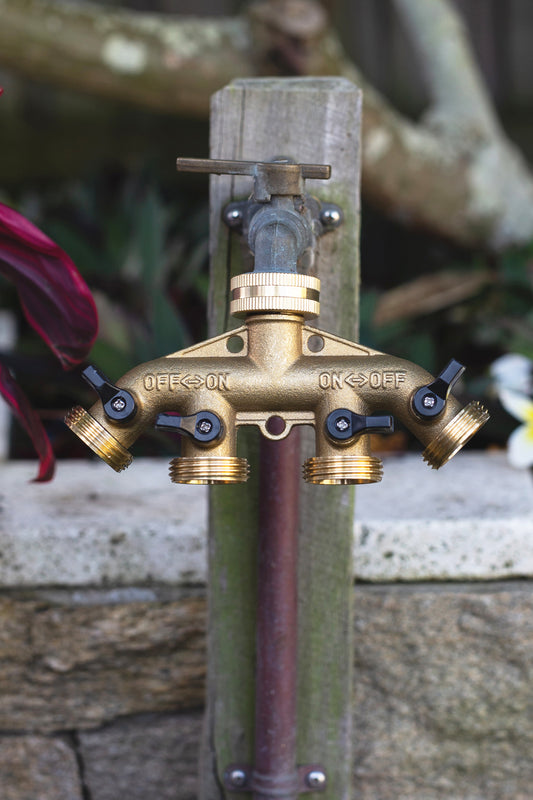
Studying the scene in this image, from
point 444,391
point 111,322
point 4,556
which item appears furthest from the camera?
point 111,322

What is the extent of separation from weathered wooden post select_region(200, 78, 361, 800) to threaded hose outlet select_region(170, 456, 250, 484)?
0.27m

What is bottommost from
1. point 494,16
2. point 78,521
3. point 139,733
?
point 139,733

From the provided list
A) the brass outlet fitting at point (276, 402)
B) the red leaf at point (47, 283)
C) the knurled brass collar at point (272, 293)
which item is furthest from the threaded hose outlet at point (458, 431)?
the red leaf at point (47, 283)

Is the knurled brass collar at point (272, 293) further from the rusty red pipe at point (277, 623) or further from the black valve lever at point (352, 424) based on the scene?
the rusty red pipe at point (277, 623)

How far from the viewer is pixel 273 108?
0.94 metres

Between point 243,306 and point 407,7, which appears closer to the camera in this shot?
point 243,306

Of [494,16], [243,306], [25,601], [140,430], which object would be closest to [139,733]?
[25,601]

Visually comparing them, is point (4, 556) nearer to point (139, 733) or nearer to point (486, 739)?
point (139, 733)

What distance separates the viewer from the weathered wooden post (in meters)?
0.94

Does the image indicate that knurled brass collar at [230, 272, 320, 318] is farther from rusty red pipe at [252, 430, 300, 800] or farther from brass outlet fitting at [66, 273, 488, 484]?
rusty red pipe at [252, 430, 300, 800]

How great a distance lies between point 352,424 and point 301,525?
1.03 feet

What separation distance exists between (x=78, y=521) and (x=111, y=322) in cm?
74

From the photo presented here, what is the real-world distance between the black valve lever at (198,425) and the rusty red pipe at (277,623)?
0.20m

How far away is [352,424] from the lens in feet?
2.30
